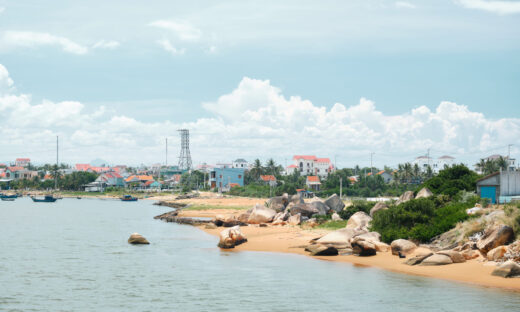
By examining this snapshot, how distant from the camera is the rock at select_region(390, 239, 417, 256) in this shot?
3406 cm

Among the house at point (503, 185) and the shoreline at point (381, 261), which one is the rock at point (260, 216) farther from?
the house at point (503, 185)

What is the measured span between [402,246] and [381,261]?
2.05 meters

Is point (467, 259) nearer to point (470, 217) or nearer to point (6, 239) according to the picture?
point (470, 217)

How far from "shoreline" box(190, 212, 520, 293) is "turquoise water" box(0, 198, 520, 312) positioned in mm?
1096

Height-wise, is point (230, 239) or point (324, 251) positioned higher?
point (230, 239)

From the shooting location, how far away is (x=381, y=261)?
33250 millimetres

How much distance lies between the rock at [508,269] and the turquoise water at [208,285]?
2092 mm

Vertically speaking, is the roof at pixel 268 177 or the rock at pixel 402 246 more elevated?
the roof at pixel 268 177

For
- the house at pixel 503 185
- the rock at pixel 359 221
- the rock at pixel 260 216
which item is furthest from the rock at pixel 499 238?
the rock at pixel 260 216

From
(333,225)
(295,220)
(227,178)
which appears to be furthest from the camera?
(227,178)

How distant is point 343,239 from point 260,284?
1232 centimetres

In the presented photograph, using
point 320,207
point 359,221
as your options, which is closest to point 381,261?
point 359,221

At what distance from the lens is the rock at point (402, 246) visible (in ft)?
112

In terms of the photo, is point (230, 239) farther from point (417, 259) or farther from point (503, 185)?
point (503, 185)
